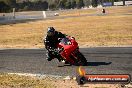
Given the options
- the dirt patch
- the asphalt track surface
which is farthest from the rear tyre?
the dirt patch

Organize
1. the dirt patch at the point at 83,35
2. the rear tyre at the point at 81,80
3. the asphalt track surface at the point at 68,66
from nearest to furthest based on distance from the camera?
the rear tyre at the point at 81,80 < the asphalt track surface at the point at 68,66 < the dirt patch at the point at 83,35

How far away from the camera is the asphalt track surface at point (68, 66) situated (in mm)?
13555

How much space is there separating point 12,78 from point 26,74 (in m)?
0.83

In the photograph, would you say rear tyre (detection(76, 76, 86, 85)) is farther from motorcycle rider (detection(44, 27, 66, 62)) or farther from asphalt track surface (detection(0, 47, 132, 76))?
motorcycle rider (detection(44, 27, 66, 62))

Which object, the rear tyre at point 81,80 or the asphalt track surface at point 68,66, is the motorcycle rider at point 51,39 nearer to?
the asphalt track surface at point 68,66

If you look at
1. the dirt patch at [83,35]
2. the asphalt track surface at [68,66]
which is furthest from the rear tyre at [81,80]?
the dirt patch at [83,35]

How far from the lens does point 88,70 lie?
44.5 feet

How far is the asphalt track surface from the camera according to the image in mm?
13555

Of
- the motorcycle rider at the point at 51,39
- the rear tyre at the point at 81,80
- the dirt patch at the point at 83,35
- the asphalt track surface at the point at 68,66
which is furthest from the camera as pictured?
the dirt patch at the point at 83,35

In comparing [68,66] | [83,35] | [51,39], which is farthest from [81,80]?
[83,35]

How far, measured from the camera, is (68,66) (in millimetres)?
15078

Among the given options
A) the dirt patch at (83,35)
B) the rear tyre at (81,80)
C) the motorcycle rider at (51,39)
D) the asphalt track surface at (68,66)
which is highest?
the motorcycle rider at (51,39)

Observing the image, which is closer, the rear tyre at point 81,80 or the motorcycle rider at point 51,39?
the rear tyre at point 81,80

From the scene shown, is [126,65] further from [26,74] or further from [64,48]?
[26,74]
